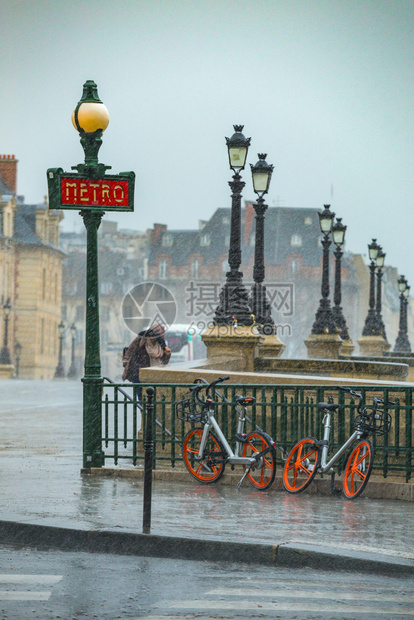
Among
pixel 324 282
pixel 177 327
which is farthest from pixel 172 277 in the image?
pixel 324 282

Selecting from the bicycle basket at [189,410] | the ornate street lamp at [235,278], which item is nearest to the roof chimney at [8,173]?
the ornate street lamp at [235,278]

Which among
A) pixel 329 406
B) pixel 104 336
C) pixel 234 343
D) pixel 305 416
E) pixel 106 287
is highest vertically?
pixel 106 287

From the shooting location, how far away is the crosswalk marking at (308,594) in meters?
7.00

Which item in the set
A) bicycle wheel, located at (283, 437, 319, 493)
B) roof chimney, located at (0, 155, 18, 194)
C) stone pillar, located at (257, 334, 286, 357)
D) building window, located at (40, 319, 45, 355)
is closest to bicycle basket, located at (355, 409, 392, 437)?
bicycle wheel, located at (283, 437, 319, 493)

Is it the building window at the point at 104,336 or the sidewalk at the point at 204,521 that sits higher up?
A: the building window at the point at 104,336

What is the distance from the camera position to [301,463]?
455 inches

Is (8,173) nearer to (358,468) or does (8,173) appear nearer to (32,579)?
(358,468)

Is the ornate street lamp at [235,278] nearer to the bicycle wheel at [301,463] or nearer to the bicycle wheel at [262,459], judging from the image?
the bicycle wheel at [262,459]

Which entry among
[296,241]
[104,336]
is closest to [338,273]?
[296,241]

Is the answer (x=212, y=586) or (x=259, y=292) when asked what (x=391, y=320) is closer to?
(x=259, y=292)

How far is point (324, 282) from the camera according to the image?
34.7 metres

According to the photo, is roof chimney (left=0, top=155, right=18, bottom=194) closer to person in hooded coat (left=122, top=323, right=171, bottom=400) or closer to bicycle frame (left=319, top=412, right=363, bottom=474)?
person in hooded coat (left=122, top=323, right=171, bottom=400)

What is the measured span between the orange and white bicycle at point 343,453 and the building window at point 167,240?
370ft

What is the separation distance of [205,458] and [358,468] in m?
1.80
